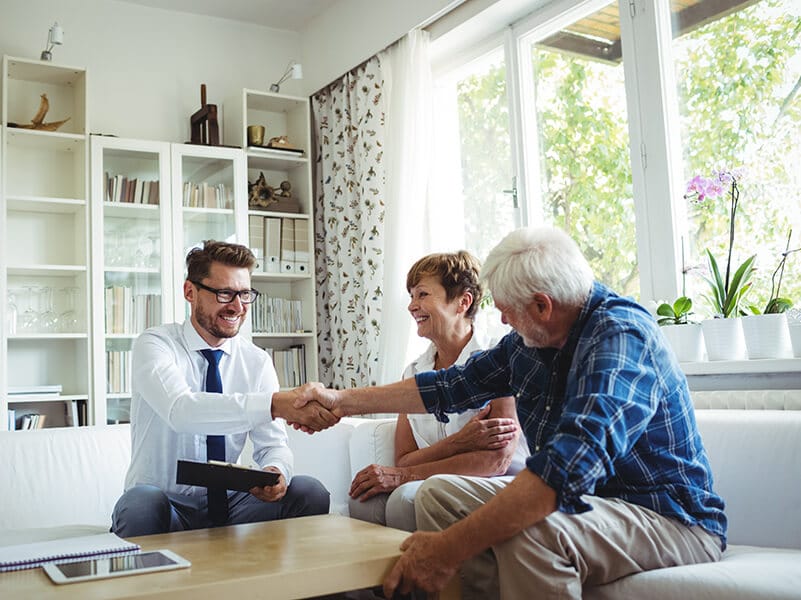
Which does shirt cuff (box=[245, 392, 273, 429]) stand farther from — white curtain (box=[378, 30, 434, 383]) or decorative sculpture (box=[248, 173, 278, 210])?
decorative sculpture (box=[248, 173, 278, 210])

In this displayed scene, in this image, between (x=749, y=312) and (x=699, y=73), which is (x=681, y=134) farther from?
(x=749, y=312)

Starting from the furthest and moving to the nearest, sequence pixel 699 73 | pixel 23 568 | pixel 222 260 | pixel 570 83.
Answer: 1. pixel 570 83
2. pixel 699 73
3. pixel 222 260
4. pixel 23 568

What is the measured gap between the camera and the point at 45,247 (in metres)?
4.42

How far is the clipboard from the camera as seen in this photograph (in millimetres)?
1971

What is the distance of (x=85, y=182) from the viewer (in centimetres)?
428

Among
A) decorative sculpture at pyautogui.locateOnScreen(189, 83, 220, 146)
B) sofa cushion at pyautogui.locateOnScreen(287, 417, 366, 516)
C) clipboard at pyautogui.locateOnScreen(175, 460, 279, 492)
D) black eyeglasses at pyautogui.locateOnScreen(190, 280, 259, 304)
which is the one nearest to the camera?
clipboard at pyautogui.locateOnScreen(175, 460, 279, 492)

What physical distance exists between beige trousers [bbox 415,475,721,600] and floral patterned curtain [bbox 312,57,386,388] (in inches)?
105

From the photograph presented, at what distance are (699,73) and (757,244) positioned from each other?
67 centimetres

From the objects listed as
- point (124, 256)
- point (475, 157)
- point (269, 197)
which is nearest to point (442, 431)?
point (475, 157)

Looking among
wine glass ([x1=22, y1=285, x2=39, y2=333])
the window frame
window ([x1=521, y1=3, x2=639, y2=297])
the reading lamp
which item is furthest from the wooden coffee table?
the reading lamp

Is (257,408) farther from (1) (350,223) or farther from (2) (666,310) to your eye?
(1) (350,223)

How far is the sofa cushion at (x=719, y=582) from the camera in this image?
1.52m

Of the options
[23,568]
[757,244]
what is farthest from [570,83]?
[23,568]

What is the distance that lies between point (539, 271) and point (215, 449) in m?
1.12
